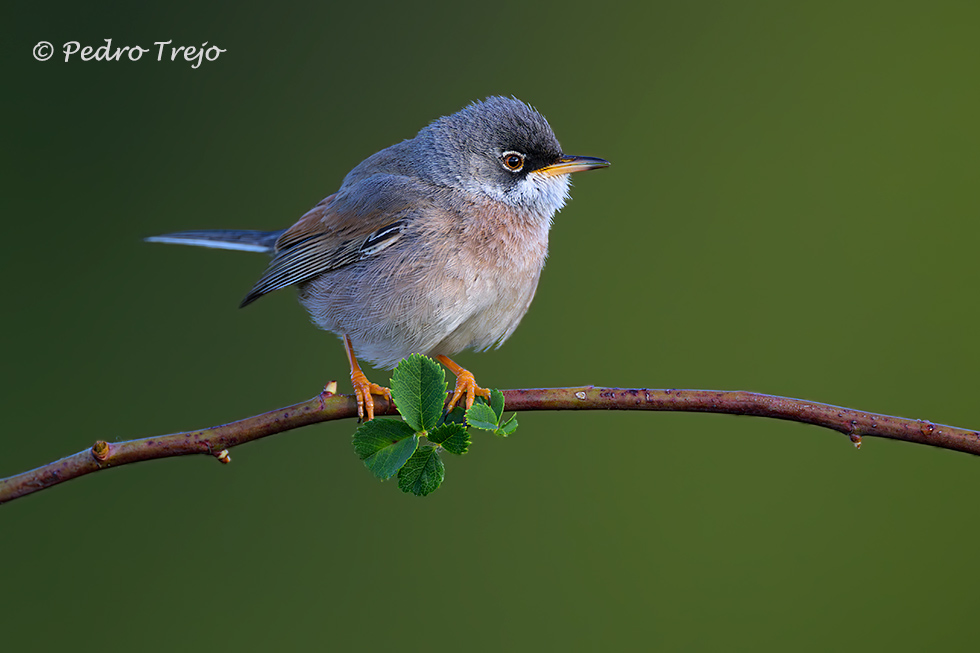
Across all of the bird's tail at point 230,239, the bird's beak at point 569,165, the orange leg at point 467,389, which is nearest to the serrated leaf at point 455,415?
the orange leg at point 467,389

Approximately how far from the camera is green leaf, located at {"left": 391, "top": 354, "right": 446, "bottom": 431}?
1.93m

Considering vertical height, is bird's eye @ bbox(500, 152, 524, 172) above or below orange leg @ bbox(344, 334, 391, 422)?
above

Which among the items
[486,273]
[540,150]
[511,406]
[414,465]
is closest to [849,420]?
[511,406]

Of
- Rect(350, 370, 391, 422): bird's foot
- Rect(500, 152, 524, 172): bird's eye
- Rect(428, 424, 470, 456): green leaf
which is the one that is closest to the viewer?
Rect(428, 424, 470, 456): green leaf

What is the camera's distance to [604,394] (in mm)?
2205

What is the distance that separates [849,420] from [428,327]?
5.16 ft

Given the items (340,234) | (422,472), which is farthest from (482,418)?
(340,234)

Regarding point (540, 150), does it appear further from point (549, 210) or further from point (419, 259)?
point (419, 259)

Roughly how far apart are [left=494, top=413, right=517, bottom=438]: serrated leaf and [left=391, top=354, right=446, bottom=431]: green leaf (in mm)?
150

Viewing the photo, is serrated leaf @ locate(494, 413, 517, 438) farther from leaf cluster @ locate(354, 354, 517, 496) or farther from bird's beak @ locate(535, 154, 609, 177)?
bird's beak @ locate(535, 154, 609, 177)

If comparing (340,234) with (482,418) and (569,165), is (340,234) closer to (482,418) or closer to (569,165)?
(569,165)

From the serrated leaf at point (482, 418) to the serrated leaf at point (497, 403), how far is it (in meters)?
0.07

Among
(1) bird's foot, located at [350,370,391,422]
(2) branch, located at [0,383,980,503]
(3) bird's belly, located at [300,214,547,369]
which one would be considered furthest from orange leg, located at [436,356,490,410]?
(2) branch, located at [0,383,980,503]

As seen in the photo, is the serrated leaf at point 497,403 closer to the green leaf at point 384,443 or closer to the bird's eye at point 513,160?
the green leaf at point 384,443
